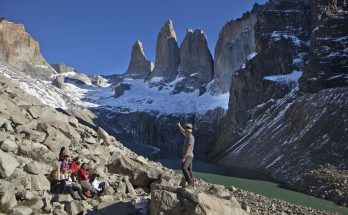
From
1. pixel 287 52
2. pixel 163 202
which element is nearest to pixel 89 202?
pixel 163 202

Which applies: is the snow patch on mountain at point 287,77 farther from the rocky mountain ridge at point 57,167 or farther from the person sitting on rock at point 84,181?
the person sitting on rock at point 84,181

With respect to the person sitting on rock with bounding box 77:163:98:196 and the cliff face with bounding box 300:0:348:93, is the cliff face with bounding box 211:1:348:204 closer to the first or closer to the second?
the cliff face with bounding box 300:0:348:93

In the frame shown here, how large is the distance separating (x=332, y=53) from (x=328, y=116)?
122 feet

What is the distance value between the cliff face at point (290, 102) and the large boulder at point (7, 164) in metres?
41.6

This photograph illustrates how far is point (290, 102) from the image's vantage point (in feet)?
463

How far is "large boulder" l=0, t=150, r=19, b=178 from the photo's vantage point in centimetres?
2298

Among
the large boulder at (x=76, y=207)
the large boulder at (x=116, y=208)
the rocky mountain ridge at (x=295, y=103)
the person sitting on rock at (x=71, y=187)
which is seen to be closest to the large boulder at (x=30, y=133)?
the person sitting on rock at (x=71, y=187)

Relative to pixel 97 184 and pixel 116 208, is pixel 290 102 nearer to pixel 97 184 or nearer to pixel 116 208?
pixel 97 184

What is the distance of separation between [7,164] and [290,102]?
4925 inches

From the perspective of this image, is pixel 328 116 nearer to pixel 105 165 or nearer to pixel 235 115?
pixel 105 165

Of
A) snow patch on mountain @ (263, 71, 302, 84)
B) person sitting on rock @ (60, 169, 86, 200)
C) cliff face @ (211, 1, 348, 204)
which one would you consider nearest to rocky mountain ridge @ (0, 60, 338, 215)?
person sitting on rock @ (60, 169, 86, 200)

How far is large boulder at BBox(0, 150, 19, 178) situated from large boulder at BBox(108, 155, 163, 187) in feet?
28.1

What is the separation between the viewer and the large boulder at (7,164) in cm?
2298

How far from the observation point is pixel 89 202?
2383 cm
